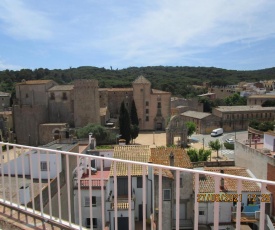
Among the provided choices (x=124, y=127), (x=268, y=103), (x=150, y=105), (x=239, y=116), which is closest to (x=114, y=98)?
(x=150, y=105)

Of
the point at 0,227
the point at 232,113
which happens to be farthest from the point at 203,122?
the point at 0,227

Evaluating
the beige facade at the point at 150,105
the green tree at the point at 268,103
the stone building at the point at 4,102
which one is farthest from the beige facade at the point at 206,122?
the stone building at the point at 4,102

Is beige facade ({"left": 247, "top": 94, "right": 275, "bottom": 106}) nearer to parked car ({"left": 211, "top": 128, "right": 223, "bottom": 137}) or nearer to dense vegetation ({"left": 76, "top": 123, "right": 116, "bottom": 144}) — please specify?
parked car ({"left": 211, "top": 128, "right": 223, "bottom": 137})

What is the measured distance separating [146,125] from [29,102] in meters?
16.5

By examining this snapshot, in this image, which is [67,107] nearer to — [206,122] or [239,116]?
[206,122]

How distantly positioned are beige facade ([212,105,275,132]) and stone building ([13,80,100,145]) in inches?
799

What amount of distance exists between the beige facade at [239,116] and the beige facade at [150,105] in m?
8.97

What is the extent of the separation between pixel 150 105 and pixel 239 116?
14965mm

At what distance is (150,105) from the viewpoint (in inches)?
1556

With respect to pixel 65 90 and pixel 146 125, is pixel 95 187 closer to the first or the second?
pixel 65 90

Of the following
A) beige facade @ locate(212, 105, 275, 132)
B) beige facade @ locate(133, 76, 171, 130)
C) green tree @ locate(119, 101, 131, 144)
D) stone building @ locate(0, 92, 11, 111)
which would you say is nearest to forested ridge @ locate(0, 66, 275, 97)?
stone building @ locate(0, 92, 11, 111)

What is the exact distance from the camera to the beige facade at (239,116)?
138 ft

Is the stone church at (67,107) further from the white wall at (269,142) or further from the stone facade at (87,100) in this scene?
the white wall at (269,142)

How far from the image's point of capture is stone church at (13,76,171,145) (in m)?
31.6
